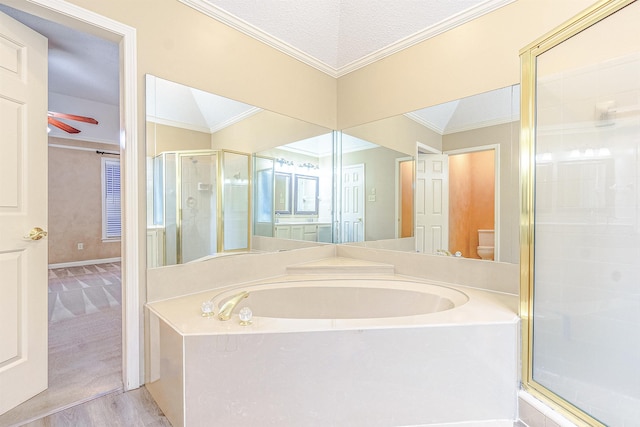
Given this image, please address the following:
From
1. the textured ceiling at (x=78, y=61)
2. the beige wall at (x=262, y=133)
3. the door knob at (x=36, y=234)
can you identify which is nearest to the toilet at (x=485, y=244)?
the beige wall at (x=262, y=133)

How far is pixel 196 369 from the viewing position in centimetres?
126

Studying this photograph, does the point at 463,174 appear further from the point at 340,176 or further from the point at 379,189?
the point at 340,176

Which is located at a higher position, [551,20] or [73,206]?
[551,20]

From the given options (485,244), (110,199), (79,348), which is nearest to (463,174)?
(485,244)

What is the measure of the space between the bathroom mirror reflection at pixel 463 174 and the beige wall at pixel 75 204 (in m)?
5.12

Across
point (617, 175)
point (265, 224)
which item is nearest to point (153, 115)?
point (265, 224)

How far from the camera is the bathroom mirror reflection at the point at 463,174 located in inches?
75.0

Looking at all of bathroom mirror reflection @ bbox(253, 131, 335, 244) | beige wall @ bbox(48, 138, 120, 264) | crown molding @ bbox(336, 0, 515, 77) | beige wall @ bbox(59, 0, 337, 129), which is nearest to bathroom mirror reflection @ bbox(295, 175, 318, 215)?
bathroom mirror reflection @ bbox(253, 131, 335, 244)

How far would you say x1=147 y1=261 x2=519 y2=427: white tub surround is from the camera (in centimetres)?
125

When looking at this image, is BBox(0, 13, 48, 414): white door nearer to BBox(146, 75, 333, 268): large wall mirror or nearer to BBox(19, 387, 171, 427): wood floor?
BBox(19, 387, 171, 427): wood floor

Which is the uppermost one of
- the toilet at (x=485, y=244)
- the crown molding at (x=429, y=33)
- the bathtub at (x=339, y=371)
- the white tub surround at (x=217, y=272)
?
the crown molding at (x=429, y=33)

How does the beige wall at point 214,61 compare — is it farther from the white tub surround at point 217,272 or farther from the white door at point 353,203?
the white tub surround at point 217,272

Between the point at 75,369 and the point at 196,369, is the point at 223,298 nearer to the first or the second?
the point at 196,369

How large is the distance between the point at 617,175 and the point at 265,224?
211 centimetres
